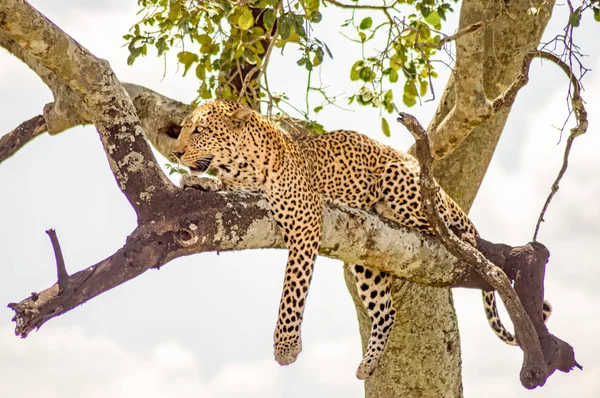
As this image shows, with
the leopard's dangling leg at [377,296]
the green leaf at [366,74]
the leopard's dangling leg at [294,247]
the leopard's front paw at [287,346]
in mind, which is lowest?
the leopard's front paw at [287,346]

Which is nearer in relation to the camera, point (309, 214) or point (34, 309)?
point (34, 309)

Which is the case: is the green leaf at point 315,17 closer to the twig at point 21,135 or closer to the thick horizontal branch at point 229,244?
the thick horizontal branch at point 229,244

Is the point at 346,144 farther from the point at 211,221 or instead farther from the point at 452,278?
the point at 211,221

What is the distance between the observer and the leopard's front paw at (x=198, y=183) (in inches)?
311

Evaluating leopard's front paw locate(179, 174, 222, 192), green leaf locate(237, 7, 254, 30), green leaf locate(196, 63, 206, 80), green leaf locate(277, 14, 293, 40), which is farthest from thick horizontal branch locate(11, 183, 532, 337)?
green leaf locate(196, 63, 206, 80)

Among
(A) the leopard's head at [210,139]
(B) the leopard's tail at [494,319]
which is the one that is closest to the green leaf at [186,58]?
(A) the leopard's head at [210,139]

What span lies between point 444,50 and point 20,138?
191 inches

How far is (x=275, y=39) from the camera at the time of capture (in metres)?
10.1

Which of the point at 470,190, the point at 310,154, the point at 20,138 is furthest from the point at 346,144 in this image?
the point at 20,138

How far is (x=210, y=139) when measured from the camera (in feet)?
27.1

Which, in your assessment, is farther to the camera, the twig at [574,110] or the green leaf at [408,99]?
the green leaf at [408,99]

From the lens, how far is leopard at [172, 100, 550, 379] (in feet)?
26.7

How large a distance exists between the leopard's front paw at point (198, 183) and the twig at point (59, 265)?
1692mm

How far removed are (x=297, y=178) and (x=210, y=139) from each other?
29.5 inches
